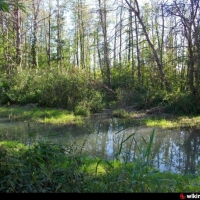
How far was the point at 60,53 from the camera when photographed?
3114 cm

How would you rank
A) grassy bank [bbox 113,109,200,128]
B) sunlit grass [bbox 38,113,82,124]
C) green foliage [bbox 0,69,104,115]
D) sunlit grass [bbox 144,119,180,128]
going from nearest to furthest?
sunlit grass [bbox 144,119,180,128]
grassy bank [bbox 113,109,200,128]
sunlit grass [bbox 38,113,82,124]
green foliage [bbox 0,69,104,115]

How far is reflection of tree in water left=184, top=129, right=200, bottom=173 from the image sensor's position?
6341 millimetres

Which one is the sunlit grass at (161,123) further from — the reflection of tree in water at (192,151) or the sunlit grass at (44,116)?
the sunlit grass at (44,116)

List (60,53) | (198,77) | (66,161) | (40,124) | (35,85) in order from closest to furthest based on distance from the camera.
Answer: (66,161), (40,124), (198,77), (35,85), (60,53)

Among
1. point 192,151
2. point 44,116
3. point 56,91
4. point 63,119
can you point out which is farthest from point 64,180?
point 56,91

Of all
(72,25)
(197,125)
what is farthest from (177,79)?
(72,25)

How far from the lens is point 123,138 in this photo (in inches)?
334

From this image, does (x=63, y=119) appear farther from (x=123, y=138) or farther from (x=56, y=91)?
(x=123, y=138)

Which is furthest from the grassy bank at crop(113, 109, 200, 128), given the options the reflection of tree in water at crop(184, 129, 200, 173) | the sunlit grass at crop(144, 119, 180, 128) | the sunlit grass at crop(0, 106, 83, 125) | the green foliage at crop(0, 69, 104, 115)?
the sunlit grass at crop(0, 106, 83, 125)

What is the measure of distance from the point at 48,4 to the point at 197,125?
23.2 meters

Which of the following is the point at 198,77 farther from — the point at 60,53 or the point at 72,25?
the point at 72,25

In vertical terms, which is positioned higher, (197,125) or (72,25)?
(72,25)
